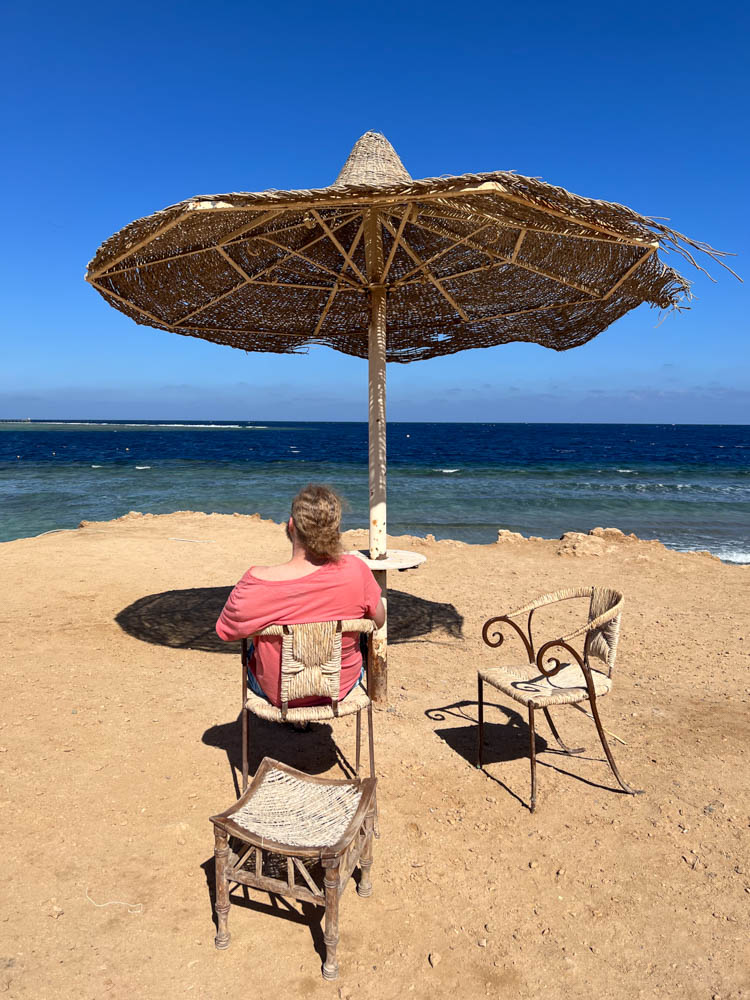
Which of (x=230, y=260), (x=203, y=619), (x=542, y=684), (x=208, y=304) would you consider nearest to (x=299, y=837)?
(x=542, y=684)

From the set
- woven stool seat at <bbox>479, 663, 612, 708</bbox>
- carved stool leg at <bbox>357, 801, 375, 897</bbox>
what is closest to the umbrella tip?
woven stool seat at <bbox>479, 663, 612, 708</bbox>

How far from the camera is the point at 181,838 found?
101 inches

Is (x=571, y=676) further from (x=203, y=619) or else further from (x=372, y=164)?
(x=203, y=619)

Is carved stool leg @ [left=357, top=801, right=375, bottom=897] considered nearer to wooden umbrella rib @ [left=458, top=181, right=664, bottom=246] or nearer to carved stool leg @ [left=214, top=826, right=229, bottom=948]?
carved stool leg @ [left=214, top=826, right=229, bottom=948]

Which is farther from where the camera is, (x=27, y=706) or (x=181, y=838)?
(x=27, y=706)

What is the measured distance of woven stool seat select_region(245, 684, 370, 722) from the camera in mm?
2543

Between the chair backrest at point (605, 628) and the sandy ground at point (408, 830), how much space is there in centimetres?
59

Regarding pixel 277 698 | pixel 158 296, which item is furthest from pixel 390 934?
pixel 158 296

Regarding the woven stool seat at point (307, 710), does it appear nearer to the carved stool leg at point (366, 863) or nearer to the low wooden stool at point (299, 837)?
the low wooden stool at point (299, 837)

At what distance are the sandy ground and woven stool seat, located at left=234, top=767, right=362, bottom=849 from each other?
31cm

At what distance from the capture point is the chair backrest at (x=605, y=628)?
297 centimetres

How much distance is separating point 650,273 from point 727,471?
33.4 meters

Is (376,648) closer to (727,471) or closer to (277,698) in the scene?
(277,698)

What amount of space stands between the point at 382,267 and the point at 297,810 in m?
3.27
